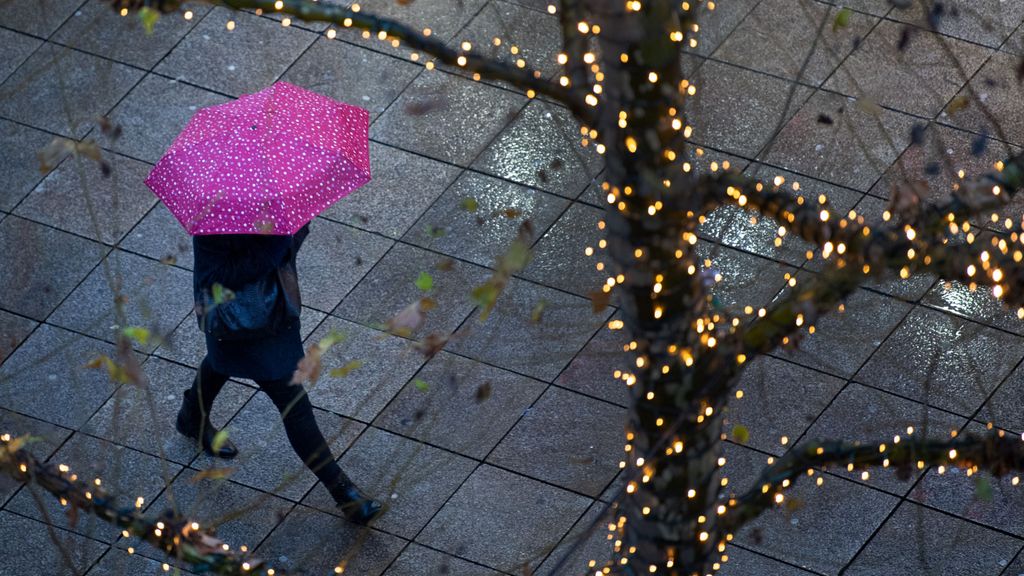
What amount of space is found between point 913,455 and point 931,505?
8.71ft

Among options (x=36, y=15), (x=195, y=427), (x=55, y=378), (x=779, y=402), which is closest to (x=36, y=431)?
(x=55, y=378)

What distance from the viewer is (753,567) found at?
6.24 metres

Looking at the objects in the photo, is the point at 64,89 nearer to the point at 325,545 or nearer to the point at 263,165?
the point at 263,165

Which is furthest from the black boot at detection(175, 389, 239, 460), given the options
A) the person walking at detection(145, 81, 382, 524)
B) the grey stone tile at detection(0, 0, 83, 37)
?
the grey stone tile at detection(0, 0, 83, 37)

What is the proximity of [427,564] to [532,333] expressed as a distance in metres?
1.27

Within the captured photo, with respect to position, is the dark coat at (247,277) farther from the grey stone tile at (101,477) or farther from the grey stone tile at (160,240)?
the grey stone tile at (160,240)

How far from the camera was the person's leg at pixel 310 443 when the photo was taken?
Result: 6.08m

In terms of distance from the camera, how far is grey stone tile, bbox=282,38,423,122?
8203mm

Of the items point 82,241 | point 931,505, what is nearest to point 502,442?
point 931,505

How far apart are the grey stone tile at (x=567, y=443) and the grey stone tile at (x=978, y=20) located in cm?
295

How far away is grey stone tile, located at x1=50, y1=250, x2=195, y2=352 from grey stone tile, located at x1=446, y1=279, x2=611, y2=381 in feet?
4.38

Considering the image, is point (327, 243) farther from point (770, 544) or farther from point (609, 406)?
point (770, 544)

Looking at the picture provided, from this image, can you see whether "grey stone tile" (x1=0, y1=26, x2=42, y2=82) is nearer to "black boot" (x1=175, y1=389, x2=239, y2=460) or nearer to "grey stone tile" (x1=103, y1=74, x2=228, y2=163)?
"grey stone tile" (x1=103, y1=74, x2=228, y2=163)

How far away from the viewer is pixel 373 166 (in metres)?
7.89
